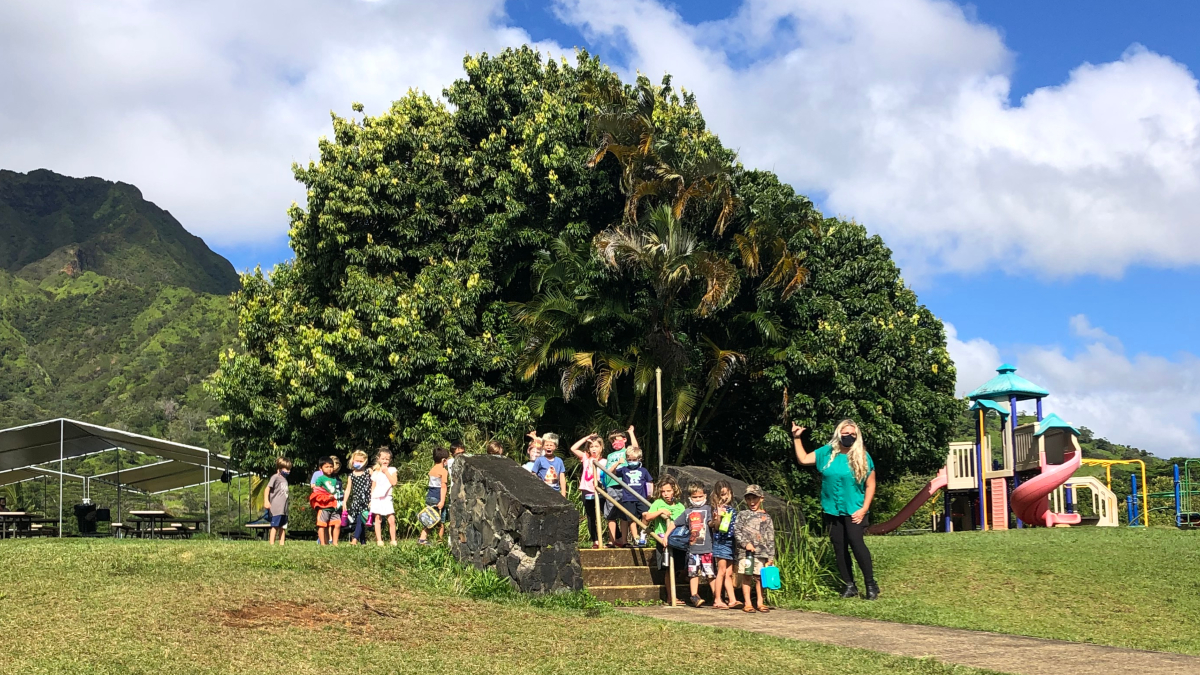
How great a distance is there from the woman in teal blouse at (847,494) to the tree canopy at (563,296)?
1054cm

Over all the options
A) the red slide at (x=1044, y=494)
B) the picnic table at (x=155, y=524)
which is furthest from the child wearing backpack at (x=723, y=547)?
the picnic table at (x=155, y=524)

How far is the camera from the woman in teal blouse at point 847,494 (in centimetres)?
1091

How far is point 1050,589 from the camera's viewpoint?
36.6 ft

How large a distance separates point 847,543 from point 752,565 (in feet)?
3.84

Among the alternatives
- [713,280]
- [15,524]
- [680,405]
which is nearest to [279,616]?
[680,405]

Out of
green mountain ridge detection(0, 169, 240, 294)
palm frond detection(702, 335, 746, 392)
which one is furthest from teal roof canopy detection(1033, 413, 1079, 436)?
green mountain ridge detection(0, 169, 240, 294)

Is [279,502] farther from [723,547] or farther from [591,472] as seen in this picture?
[723,547]

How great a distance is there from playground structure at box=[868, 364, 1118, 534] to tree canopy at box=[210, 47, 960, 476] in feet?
5.90

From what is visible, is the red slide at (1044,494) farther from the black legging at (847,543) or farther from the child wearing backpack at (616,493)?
the black legging at (847,543)

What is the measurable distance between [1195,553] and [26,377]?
311 ft

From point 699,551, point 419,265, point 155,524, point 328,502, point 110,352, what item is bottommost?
point 155,524

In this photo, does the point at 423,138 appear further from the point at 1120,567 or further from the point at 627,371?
the point at 1120,567

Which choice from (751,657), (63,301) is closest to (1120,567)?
(751,657)

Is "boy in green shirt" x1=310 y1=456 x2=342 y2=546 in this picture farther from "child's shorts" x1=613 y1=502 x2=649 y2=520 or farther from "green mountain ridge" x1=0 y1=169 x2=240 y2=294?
"green mountain ridge" x1=0 y1=169 x2=240 y2=294
